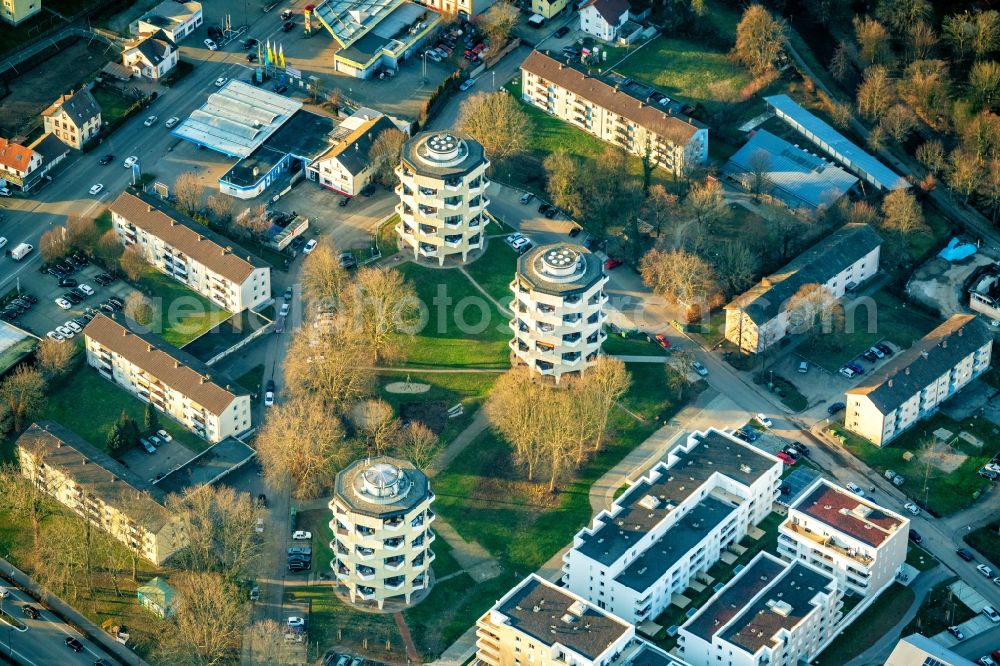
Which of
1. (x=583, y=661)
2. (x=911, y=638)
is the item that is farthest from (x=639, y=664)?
(x=911, y=638)

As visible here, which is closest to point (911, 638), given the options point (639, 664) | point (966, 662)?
point (966, 662)

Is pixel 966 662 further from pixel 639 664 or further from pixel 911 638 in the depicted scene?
pixel 639 664

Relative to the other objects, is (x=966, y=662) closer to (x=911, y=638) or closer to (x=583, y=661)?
(x=911, y=638)

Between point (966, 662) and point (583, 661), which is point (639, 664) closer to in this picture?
point (583, 661)
